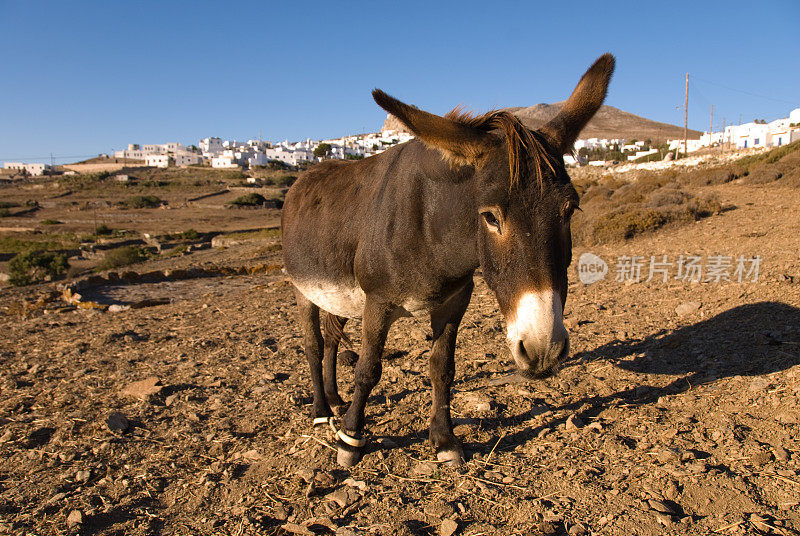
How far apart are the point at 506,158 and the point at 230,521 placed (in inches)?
106

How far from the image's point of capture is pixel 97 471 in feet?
12.1

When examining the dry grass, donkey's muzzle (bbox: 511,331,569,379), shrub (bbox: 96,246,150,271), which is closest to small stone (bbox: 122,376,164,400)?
donkey's muzzle (bbox: 511,331,569,379)

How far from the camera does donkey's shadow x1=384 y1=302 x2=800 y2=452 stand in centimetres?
433

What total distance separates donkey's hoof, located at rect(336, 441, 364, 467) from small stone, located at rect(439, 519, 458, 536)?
3.21 ft

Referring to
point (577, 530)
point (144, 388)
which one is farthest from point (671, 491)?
point (144, 388)

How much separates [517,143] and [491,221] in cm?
42

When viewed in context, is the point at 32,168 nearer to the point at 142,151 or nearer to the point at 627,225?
the point at 142,151

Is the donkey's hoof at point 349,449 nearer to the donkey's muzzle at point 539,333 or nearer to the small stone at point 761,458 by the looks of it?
the donkey's muzzle at point 539,333

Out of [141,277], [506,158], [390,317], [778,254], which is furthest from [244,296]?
[778,254]

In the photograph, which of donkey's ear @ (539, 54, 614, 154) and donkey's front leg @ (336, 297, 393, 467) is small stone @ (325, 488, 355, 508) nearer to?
donkey's front leg @ (336, 297, 393, 467)

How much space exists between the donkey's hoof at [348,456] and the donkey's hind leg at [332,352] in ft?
3.69

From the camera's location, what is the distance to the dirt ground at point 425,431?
2.96m

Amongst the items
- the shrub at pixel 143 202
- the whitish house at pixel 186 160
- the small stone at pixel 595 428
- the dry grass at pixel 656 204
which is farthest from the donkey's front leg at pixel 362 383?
the whitish house at pixel 186 160

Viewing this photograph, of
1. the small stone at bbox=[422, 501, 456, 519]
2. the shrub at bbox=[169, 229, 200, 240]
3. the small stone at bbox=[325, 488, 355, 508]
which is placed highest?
the small stone at bbox=[422, 501, 456, 519]
